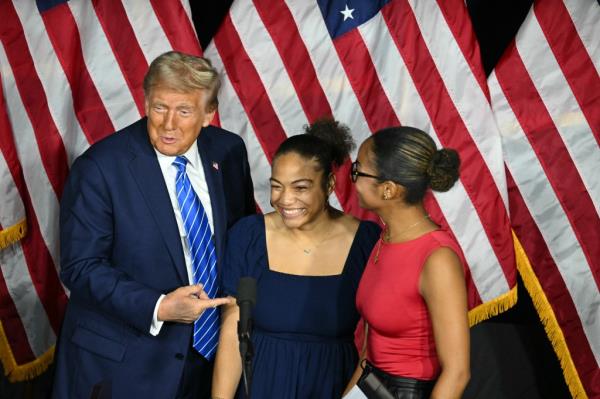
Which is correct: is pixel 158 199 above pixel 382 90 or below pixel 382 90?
below

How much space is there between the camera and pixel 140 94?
3.54 metres

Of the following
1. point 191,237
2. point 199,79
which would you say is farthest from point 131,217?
point 199,79

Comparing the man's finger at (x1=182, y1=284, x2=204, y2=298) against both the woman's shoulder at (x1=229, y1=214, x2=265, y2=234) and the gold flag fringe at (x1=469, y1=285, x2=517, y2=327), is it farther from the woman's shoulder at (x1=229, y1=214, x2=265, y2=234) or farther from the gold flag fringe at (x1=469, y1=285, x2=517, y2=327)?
the gold flag fringe at (x1=469, y1=285, x2=517, y2=327)

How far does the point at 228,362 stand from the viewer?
233 cm

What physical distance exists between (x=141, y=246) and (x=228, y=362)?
1.29 feet

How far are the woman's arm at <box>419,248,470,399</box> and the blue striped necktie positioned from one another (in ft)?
2.37

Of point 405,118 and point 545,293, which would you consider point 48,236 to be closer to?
point 405,118

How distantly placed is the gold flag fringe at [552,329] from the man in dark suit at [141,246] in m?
1.39

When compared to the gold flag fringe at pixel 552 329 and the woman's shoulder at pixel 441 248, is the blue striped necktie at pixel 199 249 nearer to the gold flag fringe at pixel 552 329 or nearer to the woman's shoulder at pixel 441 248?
the woman's shoulder at pixel 441 248

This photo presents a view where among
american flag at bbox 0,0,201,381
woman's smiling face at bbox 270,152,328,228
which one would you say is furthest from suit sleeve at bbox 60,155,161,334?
american flag at bbox 0,0,201,381

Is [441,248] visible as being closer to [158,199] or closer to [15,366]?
[158,199]

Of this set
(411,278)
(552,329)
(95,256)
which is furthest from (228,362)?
(552,329)

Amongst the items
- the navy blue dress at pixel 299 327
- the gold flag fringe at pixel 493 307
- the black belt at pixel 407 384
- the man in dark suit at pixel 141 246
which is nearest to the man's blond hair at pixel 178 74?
the man in dark suit at pixel 141 246

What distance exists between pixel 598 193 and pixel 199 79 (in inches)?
65.1
